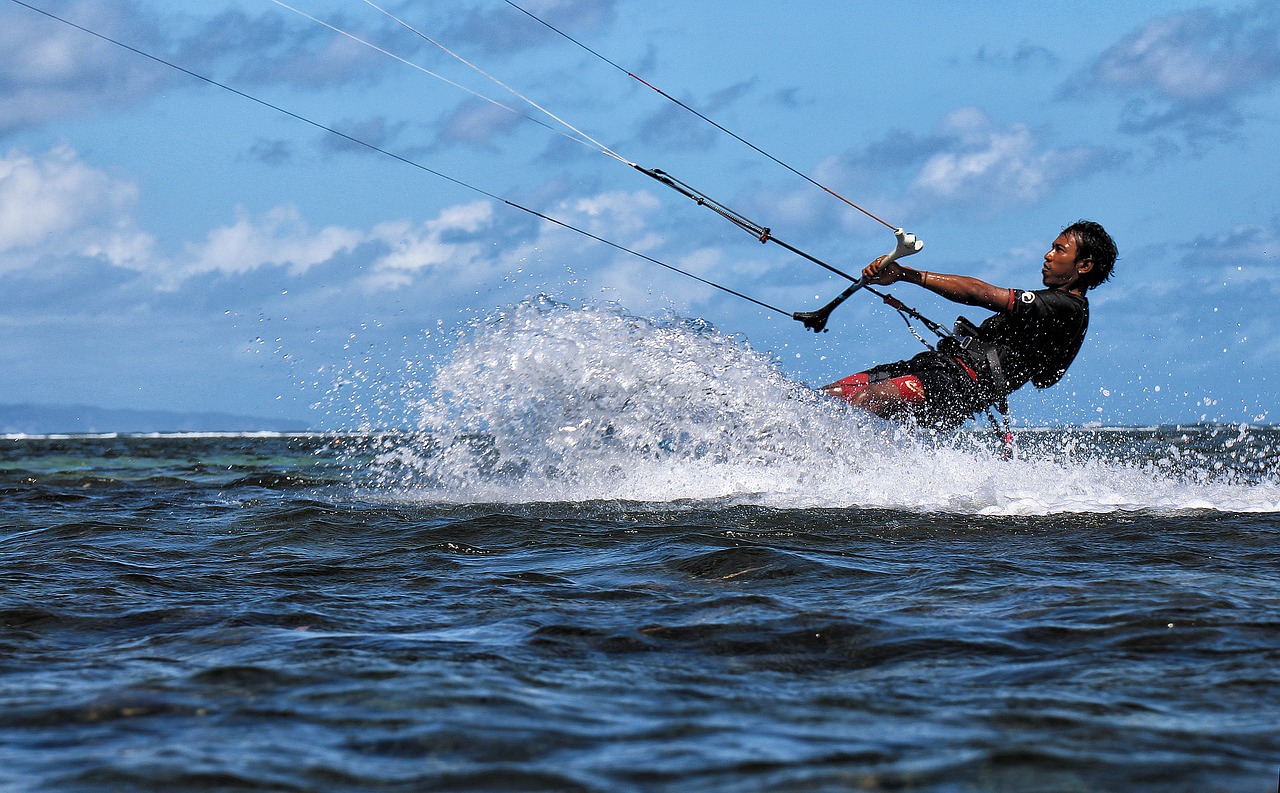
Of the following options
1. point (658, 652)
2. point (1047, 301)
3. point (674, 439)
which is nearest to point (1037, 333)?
point (1047, 301)

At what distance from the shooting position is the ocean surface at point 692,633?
298cm

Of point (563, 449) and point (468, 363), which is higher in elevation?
point (468, 363)

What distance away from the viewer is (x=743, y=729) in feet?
10.6

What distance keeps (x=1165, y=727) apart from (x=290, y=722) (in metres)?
2.34

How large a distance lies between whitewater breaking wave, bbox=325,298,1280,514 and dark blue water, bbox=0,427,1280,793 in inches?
48.0

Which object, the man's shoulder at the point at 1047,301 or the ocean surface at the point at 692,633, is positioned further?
the man's shoulder at the point at 1047,301


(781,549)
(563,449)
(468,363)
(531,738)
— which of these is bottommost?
(531,738)

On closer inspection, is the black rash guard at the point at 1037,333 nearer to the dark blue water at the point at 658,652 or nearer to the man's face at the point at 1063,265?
the man's face at the point at 1063,265

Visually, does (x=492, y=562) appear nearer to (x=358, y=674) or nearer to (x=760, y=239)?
(x=358, y=674)

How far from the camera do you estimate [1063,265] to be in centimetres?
939

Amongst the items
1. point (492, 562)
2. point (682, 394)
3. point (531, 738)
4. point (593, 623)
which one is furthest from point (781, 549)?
point (682, 394)

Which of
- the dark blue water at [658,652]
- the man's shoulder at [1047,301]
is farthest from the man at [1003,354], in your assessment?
the dark blue water at [658,652]

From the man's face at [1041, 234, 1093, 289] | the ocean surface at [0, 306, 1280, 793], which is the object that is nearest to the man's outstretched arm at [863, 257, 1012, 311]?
the man's face at [1041, 234, 1093, 289]

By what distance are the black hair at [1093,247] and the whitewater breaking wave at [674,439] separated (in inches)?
65.7
